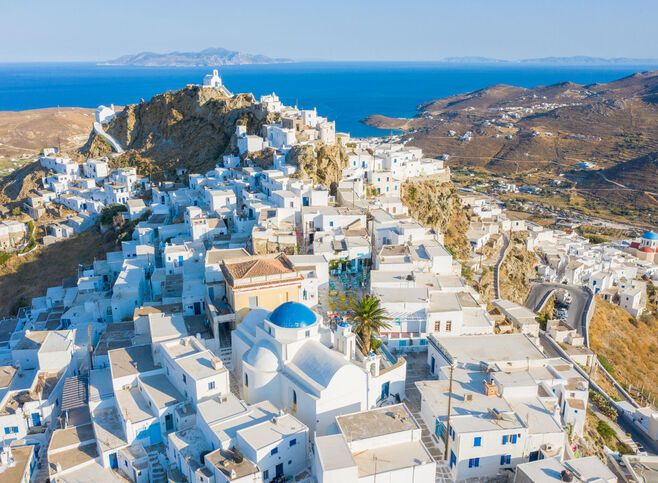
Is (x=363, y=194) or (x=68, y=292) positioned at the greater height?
(x=363, y=194)

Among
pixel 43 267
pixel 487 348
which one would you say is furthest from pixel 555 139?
pixel 487 348

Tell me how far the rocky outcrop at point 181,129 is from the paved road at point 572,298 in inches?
1538

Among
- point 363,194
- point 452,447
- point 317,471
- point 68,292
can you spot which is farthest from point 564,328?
point 68,292

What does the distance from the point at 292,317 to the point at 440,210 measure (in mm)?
41306

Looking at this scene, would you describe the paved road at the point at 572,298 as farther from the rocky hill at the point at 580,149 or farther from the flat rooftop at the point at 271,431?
the rocky hill at the point at 580,149

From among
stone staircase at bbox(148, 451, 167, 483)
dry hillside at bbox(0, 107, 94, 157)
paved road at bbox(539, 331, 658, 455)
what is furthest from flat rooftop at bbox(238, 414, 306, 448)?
dry hillside at bbox(0, 107, 94, 157)

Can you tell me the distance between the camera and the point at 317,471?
21.8 m

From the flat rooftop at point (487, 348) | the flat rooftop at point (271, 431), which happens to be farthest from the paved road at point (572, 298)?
the flat rooftop at point (271, 431)

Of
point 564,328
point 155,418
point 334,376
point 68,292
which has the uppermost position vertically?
point 334,376

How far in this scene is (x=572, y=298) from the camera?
6094 centimetres

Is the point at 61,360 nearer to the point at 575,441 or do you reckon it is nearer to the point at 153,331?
the point at 153,331

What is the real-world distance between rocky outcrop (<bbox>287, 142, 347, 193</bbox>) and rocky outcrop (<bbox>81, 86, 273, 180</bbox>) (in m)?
15.3

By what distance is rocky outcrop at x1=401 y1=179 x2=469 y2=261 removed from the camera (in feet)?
203

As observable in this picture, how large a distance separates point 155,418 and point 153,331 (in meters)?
6.56
